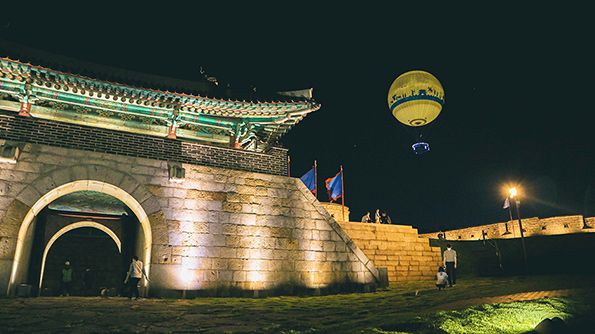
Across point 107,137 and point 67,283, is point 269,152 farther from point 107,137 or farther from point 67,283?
point 67,283

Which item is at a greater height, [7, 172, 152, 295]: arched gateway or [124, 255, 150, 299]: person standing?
[7, 172, 152, 295]: arched gateway

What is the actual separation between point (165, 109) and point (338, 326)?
896 centimetres

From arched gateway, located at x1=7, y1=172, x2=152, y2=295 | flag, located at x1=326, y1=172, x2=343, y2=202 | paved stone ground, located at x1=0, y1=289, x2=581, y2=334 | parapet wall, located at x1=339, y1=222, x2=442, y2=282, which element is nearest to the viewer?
paved stone ground, located at x1=0, y1=289, x2=581, y2=334

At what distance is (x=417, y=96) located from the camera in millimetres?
12062

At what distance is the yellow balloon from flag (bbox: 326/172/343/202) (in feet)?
29.3

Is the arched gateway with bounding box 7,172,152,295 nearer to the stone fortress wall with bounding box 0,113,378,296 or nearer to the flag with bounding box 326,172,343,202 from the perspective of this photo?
the stone fortress wall with bounding box 0,113,378,296

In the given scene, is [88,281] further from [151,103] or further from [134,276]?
[151,103]

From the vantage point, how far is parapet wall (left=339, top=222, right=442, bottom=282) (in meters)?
15.7

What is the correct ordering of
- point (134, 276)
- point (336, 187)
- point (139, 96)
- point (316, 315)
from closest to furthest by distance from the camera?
point (316, 315) → point (134, 276) → point (139, 96) → point (336, 187)

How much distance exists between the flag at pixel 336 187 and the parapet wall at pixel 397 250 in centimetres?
500

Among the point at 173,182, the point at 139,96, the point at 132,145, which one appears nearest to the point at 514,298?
the point at 173,182

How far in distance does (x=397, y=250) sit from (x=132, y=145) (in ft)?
37.3

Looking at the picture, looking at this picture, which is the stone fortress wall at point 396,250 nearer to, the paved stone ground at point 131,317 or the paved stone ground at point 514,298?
the paved stone ground at point 514,298

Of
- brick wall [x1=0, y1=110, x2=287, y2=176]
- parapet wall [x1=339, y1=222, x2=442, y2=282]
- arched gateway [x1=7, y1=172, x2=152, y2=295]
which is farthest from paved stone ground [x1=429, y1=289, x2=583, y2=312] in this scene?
parapet wall [x1=339, y1=222, x2=442, y2=282]
